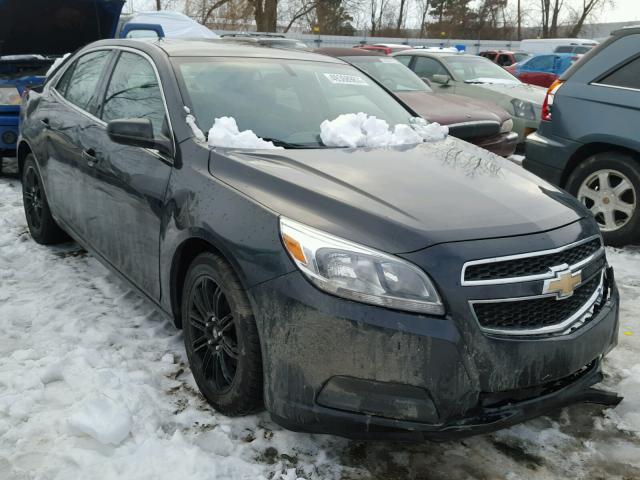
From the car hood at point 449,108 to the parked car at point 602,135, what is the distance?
5.12 feet

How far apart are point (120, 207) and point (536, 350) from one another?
2.25m

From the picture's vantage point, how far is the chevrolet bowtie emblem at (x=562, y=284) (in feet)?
7.56

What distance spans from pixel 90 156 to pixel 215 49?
97cm

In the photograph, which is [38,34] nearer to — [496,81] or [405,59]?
[405,59]

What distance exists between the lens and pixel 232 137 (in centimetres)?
293

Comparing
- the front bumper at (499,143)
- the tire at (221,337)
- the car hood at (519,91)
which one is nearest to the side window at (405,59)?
the car hood at (519,91)

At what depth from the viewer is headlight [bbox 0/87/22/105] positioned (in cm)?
661

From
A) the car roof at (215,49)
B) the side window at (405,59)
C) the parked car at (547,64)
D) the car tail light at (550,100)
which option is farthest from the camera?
the parked car at (547,64)

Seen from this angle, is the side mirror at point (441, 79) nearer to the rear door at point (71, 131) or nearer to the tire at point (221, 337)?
the rear door at point (71, 131)

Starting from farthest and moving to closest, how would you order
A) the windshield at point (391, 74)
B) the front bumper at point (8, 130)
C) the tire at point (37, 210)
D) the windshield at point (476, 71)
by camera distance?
the windshield at point (476, 71) → the windshield at point (391, 74) → the front bumper at point (8, 130) → the tire at point (37, 210)

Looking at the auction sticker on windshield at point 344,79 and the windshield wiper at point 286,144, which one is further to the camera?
the auction sticker on windshield at point 344,79

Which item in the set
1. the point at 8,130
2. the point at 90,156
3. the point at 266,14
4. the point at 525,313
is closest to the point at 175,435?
the point at 525,313

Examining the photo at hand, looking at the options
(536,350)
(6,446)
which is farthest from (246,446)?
(536,350)

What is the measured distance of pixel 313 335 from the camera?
221cm
